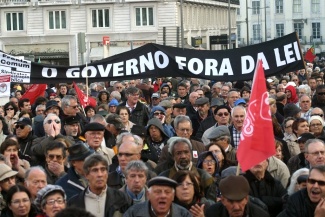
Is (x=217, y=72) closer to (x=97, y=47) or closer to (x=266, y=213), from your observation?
(x=266, y=213)

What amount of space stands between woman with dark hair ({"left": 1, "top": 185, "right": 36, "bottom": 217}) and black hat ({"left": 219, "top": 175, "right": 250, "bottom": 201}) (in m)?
1.60

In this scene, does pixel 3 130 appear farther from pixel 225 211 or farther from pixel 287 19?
pixel 287 19

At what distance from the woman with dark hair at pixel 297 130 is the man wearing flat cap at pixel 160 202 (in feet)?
15.6

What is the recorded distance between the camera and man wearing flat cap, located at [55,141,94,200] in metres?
10.0

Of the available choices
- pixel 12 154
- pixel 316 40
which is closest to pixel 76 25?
pixel 316 40

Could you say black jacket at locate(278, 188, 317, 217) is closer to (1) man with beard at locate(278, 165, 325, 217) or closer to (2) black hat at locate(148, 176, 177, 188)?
(1) man with beard at locate(278, 165, 325, 217)

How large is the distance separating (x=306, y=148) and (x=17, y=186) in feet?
11.0

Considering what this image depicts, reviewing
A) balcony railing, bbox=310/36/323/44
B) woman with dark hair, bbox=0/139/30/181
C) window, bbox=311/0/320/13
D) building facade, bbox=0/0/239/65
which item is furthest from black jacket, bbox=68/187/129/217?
window, bbox=311/0/320/13

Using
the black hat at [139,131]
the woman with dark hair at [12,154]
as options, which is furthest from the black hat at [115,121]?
the woman with dark hair at [12,154]

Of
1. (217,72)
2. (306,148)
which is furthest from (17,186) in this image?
(217,72)

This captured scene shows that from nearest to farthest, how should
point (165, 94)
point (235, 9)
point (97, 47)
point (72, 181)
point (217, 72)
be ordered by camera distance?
Answer: point (72, 181) → point (217, 72) → point (165, 94) → point (97, 47) → point (235, 9)

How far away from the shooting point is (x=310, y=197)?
902 centimetres

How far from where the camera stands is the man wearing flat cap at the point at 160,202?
28.3 feet

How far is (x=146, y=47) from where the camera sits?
54.3 ft
